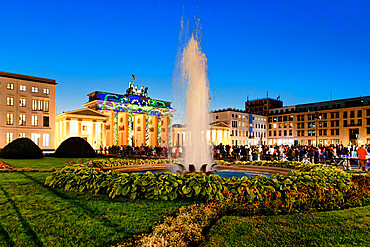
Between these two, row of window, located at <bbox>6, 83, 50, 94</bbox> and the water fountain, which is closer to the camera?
the water fountain

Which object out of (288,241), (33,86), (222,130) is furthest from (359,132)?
(288,241)

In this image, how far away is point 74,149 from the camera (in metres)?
29.9

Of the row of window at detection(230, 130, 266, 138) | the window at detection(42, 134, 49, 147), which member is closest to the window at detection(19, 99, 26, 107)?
the window at detection(42, 134, 49, 147)

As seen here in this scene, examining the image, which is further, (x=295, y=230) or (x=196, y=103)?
(x=196, y=103)

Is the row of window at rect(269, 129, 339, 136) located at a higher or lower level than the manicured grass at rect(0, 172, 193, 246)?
higher

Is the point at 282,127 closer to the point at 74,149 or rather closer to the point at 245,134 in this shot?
the point at 245,134

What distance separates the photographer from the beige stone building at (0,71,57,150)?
49.4 meters

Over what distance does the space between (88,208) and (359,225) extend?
635 centimetres

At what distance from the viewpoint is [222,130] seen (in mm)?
84438

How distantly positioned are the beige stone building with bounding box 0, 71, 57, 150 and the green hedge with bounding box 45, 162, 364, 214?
50029 mm

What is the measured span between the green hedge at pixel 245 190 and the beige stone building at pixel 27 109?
50.0m

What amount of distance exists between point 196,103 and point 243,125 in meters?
86.9

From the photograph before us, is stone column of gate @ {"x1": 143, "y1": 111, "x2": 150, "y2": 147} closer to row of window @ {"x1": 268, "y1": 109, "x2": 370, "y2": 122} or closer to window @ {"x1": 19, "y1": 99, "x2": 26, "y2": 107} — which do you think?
window @ {"x1": 19, "y1": 99, "x2": 26, "y2": 107}

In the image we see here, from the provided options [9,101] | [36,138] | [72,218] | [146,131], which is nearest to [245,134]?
[146,131]
